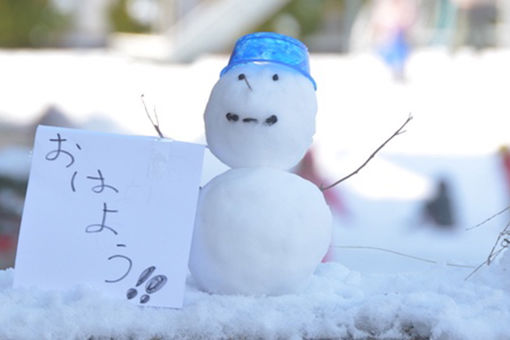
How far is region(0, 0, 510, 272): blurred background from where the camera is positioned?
13.5 ft

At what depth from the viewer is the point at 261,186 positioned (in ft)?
3.53

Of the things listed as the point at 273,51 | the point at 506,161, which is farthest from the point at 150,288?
the point at 506,161

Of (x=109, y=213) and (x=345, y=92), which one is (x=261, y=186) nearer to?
(x=109, y=213)

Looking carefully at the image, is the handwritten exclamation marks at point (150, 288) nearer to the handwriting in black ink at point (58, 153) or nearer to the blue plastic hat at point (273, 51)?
the handwriting in black ink at point (58, 153)

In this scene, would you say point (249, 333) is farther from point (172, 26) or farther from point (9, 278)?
point (172, 26)

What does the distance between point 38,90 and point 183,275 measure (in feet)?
27.0

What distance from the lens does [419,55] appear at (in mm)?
12586

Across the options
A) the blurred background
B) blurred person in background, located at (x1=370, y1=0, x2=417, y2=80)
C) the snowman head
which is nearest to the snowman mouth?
the snowman head

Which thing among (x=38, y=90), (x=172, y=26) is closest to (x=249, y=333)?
(x=38, y=90)

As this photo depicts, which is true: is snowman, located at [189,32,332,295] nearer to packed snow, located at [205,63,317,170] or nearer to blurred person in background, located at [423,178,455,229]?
packed snow, located at [205,63,317,170]

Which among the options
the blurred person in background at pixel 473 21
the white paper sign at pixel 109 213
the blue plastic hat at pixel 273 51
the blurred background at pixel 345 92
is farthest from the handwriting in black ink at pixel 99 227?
the blurred person in background at pixel 473 21

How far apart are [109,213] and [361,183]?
13.4ft

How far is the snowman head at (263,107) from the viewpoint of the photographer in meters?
1.10

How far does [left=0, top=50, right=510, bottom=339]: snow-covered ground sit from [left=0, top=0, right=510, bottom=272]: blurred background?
20 mm
